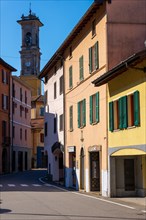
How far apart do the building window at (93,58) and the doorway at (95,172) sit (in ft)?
16.9

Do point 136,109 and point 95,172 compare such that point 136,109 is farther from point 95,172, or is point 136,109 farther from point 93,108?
point 95,172

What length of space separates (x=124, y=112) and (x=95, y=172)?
722 cm

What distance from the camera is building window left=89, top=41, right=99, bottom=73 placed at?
2664 centimetres

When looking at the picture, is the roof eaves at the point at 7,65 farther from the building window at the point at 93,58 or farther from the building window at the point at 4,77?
the building window at the point at 93,58

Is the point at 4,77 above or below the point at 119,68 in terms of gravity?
above

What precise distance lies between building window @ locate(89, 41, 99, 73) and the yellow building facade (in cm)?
235

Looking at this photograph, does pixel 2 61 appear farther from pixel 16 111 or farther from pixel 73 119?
pixel 73 119

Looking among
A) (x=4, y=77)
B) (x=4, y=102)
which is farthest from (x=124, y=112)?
(x=4, y=77)

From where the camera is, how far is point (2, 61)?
54.5 m

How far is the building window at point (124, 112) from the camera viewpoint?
19862 mm

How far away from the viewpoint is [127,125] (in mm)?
21312

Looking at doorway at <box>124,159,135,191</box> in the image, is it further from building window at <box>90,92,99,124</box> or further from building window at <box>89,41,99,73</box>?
building window at <box>89,41,99,73</box>

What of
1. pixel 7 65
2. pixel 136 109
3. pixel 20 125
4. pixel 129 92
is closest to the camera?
pixel 136 109

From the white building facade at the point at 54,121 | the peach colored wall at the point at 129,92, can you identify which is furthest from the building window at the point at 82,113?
the white building facade at the point at 54,121
